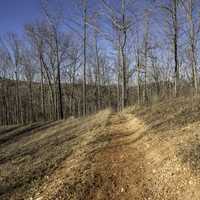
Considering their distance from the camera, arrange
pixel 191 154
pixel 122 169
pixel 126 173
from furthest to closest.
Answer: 1. pixel 122 169
2. pixel 126 173
3. pixel 191 154

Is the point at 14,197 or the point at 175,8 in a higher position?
the point at 175,8

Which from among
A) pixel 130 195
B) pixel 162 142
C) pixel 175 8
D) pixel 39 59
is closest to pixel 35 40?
pixel 39 59

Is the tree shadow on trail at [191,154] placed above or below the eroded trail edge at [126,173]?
above

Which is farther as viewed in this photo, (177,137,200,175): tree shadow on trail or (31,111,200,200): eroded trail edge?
(177,137,200,175): tree shadow on trail

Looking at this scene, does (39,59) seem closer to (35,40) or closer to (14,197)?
(35,40)

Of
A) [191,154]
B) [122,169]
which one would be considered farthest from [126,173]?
[191,154]

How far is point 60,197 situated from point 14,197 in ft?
4.10

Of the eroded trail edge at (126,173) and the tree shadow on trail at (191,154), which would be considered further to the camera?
the tree shadow on trail at (191,154)

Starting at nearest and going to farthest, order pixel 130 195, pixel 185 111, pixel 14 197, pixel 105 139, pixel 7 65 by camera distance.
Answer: pixel 130 195
pixel 14 197
pixel 105 139
pixel 185 111
pixel 7 65

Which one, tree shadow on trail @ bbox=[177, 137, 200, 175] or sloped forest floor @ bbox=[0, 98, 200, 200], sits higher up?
tree shadow on trail @ bbox=[177, 137, 200, 175]

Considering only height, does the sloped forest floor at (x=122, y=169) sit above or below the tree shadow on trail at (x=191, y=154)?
below

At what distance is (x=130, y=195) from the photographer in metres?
4.59

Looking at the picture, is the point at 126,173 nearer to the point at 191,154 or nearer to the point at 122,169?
the point at 122,169

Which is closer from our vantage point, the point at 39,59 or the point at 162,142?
the point at 162,142
